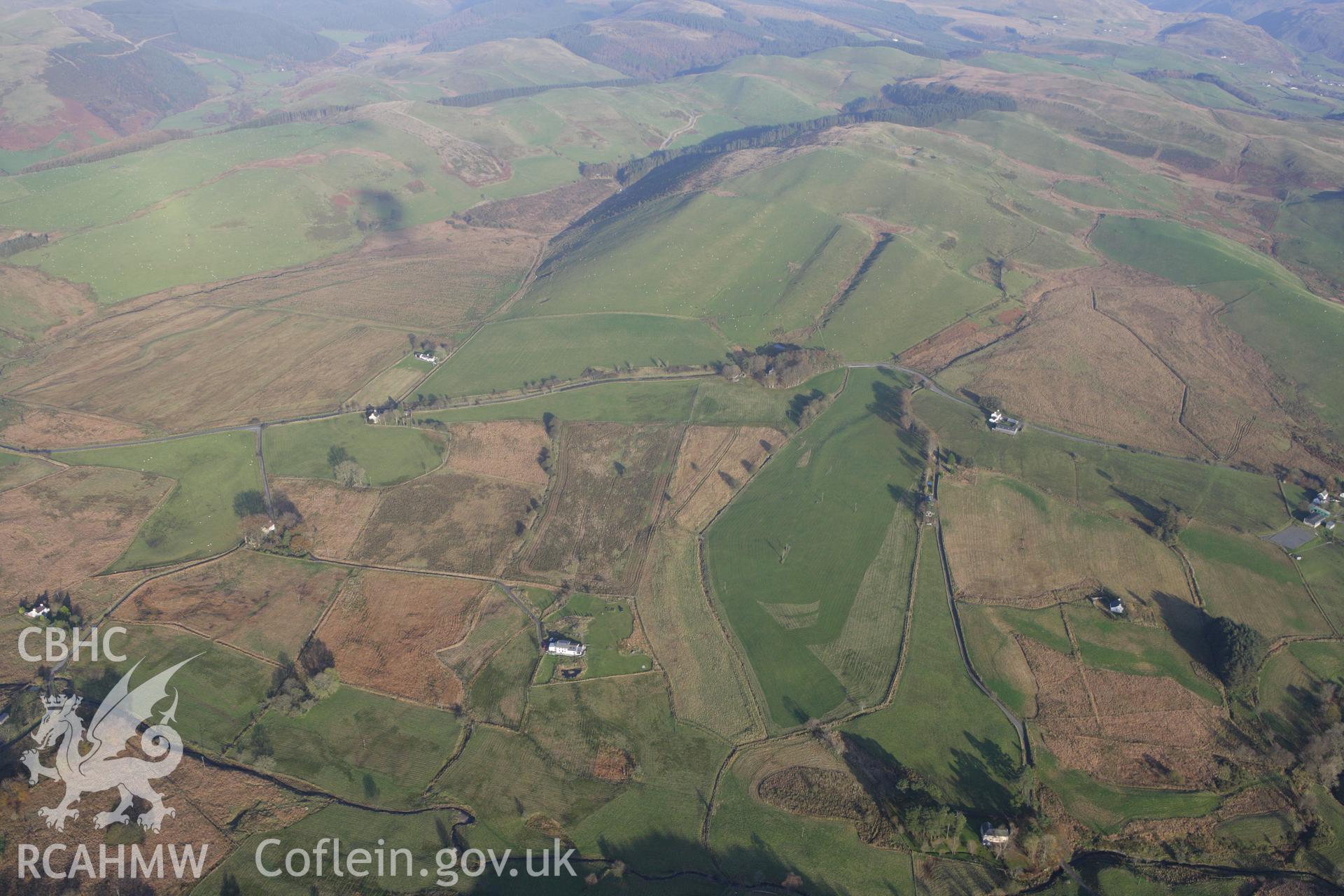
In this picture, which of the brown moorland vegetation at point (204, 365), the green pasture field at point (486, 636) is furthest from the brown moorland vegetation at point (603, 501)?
the brown moorland vegetation at point (204, 365)

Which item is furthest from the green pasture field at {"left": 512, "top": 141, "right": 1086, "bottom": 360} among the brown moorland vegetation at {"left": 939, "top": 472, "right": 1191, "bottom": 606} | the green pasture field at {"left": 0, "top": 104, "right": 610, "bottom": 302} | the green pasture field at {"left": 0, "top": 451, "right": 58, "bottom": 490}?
the green pasture field at {"left": 0, "top": 451, "right": 58, "bottom": 490}

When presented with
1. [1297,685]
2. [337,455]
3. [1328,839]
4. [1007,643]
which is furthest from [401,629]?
[1297,685]

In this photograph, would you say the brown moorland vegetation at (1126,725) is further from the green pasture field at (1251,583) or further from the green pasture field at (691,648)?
the green pasture field at (691,648)

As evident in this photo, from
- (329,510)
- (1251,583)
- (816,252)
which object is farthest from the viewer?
(816,252)

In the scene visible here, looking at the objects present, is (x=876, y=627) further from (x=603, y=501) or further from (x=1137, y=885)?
(x=603, y=501)

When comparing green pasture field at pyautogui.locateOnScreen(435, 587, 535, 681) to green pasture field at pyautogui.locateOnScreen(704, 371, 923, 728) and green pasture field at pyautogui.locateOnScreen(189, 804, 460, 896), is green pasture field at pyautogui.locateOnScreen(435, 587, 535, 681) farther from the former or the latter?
green pasture field at pyautogui.locateOnScreen(704, 371, 923, 728)
